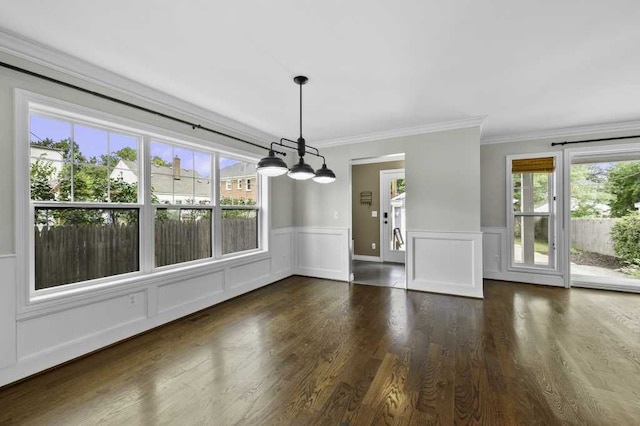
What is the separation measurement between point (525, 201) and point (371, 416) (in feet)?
16.0

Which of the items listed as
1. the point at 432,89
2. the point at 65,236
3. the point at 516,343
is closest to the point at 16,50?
the point at 65,236

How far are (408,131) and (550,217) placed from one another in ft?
9.59

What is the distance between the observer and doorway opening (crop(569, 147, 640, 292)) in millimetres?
4469

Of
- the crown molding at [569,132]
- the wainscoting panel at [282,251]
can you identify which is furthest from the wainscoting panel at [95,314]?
the crown molding at [569,132]

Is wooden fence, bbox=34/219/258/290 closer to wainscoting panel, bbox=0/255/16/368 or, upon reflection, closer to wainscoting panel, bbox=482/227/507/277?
wainscoting panel, bbox=0/255/16/368

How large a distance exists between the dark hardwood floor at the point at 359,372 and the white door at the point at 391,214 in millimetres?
3364

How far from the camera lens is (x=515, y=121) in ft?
13.7


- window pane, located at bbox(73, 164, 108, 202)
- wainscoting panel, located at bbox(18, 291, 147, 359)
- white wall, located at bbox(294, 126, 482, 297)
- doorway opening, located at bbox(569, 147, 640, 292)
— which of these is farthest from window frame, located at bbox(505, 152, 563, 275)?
window pane, located at bbox(73, 164, 108, 202)

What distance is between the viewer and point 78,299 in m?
2.50

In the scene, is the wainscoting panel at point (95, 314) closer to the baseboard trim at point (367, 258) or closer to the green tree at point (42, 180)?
the green tree at point (42, 180)

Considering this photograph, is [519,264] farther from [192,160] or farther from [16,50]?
[16,50]

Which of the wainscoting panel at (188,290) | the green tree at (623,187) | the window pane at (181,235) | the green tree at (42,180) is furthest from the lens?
the green tree at (623,187)

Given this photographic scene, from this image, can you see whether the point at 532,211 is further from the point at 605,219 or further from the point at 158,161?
the point at 158,161

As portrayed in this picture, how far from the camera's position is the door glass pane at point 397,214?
6.98m
